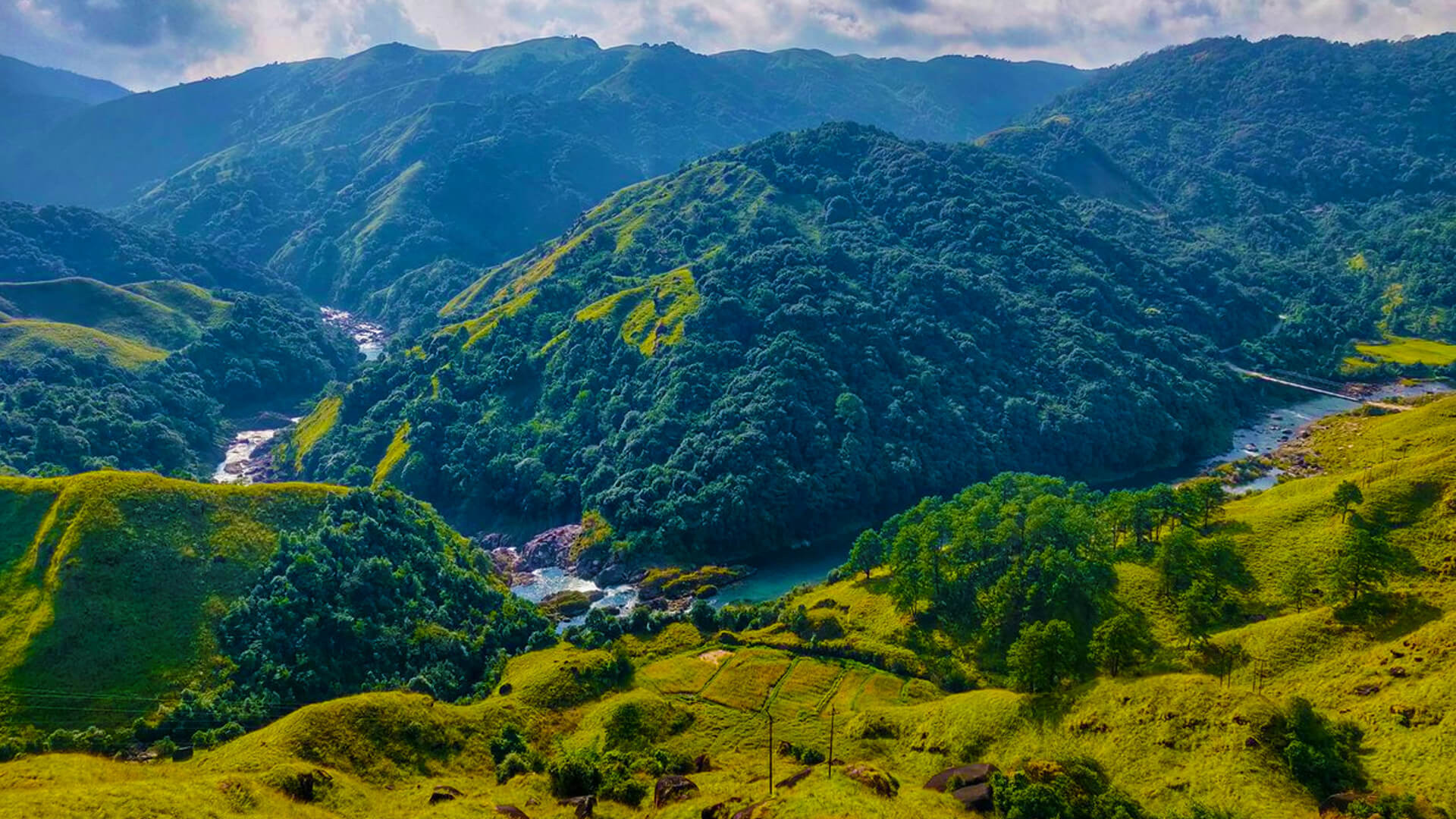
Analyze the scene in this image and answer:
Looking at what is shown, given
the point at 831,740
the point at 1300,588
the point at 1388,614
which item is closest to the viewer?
the point at 831,740

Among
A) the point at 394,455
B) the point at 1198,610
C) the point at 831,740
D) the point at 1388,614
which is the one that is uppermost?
the point at 394,455

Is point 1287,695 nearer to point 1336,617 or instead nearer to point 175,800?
point 1336,617

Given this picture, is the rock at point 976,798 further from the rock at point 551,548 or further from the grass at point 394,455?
the grass at point 394,455

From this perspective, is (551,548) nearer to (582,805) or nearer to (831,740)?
(831,740)

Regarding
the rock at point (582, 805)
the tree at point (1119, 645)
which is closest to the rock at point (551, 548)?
the rock at point (582, 805)

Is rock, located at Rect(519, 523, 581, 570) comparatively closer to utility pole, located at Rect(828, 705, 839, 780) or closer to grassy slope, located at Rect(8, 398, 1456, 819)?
grassy slope, located at Rect(8, 398, 1456, 819)

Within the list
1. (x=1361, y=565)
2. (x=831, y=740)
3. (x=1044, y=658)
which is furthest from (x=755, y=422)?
(x=1361, y=565)

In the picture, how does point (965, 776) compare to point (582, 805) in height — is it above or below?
above
